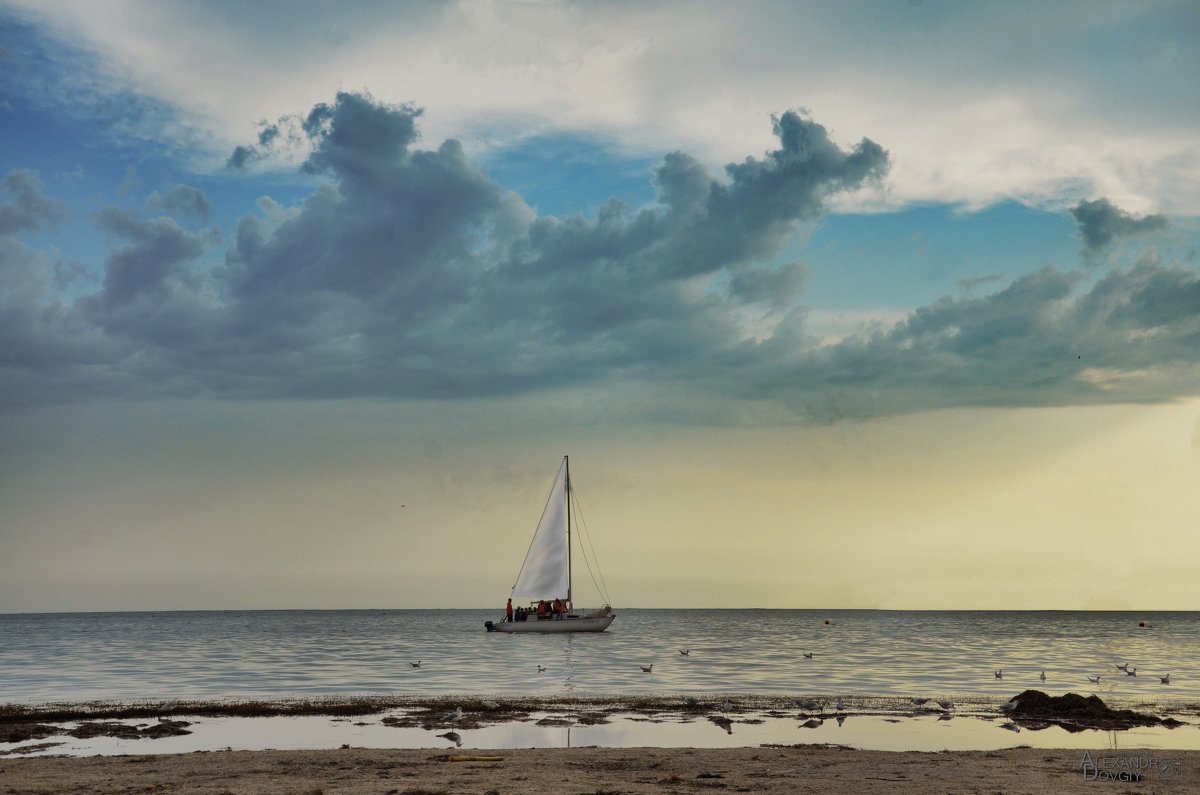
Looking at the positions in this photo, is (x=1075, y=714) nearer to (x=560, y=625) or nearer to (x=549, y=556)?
(x=549, y=556)

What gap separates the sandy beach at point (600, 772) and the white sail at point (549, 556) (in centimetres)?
6361

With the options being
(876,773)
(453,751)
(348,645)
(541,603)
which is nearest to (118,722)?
(453,751)

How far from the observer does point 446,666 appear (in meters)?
55.8

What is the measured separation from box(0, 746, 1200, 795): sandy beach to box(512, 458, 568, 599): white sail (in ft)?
209

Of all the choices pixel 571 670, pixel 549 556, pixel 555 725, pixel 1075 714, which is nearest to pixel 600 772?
pixel 555 725

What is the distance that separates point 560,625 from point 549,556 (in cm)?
745

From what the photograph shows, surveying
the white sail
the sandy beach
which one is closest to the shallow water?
the sandy beach

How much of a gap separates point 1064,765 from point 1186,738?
27.2 feet

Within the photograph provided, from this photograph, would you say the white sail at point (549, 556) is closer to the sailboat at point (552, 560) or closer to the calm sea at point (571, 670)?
the sailboat at point (552, 560)

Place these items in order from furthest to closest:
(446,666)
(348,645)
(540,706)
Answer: (348,645)
(446,666)
(540,706)

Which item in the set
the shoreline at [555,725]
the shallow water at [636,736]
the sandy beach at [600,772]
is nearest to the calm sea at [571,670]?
→ the shoreline at [555,725]

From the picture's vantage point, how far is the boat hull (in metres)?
88.7

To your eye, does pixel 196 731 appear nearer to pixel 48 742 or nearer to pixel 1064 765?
pixel 48 742

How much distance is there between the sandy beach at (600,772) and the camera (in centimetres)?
1711
